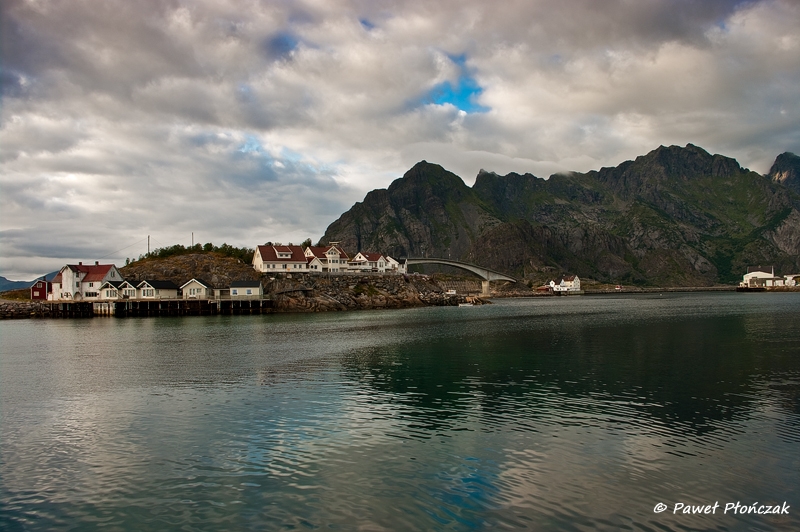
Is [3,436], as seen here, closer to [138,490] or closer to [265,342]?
[138,490]

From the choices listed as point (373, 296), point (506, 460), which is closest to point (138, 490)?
point (506, 460)

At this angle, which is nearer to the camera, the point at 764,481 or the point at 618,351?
the point at 764,481

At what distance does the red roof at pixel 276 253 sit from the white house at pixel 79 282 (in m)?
36.0

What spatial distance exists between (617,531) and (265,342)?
5061cm

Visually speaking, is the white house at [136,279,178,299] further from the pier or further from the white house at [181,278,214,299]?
the pier

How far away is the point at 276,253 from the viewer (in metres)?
139

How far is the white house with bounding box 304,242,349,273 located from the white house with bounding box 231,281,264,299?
28.2m

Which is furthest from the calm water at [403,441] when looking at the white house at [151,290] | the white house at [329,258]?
the white house at [329,258]

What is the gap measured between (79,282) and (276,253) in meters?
47.3

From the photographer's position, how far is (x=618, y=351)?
1874 inches

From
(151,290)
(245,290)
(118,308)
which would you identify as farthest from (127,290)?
(245,290)

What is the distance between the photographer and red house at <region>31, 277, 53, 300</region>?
124m

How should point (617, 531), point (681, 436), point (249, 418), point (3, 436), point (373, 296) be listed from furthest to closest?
1. point (373, 296)
2. point (249, 418)
3. point (3, 436)
4. point (681, 436)
5. point (617, 531)

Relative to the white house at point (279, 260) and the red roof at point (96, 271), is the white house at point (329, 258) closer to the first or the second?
the white house at point (279, 260)
